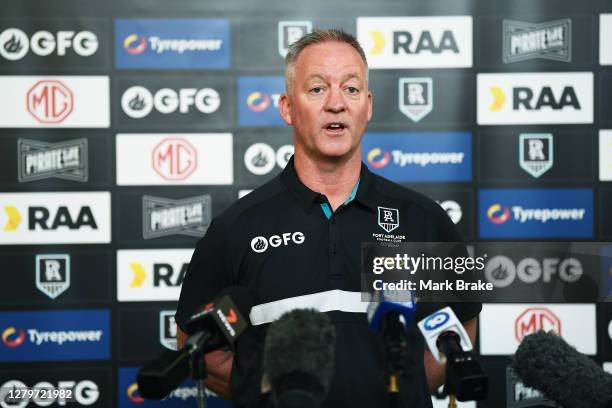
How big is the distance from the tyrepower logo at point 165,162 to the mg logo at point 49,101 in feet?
0.69

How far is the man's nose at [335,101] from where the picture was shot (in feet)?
4.09

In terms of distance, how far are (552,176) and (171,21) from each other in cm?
142

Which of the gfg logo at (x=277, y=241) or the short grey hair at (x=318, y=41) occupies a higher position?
the short grey hair at (x=318, y=41)

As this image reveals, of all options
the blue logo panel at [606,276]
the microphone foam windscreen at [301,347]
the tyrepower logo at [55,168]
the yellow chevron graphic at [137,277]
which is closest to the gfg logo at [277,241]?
the microphone foam windscreen at [301,347]

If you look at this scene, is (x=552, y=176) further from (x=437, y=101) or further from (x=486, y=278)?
(x=486, y=278)

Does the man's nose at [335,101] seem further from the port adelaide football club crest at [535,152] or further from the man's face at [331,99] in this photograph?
the port adelaide football club crest at [535,152]

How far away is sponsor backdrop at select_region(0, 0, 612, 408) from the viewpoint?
7.07ft


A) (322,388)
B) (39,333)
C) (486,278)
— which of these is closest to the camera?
(322,388)

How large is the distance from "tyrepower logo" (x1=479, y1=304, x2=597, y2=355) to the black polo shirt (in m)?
0.89

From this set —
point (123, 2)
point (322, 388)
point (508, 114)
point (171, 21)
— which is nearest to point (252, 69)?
point (171, 21)

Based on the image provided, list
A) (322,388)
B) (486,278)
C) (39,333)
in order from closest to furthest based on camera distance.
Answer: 1. (322,388)
2. (486,278)
3. (39,333)

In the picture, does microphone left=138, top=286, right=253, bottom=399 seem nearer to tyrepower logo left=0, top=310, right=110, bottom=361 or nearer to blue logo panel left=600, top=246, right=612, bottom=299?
blue logo panel left=600, top=246, right=612, bottom=299

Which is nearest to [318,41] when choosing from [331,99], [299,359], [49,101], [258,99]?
[331,99]

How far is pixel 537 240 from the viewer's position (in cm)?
216
